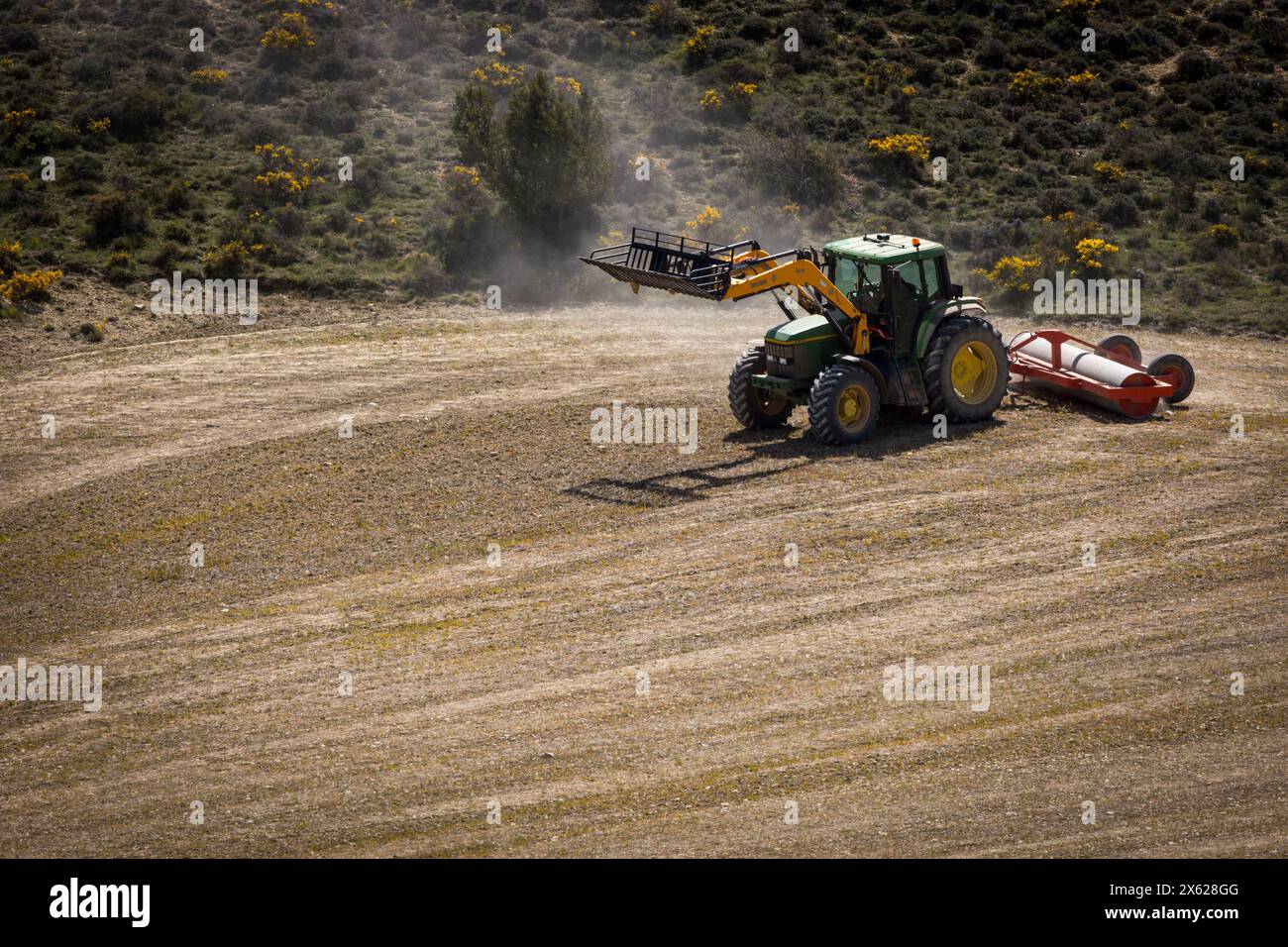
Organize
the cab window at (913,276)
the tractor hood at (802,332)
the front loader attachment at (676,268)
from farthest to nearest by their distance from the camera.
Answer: the cab window at (913,276), the tractor hood at (802,332), the front loader attachment at (676,268)

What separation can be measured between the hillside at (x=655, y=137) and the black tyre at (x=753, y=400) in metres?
11.3

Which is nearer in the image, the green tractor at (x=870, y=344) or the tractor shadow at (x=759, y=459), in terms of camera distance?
the tractor shadow at (x=759, y=459)

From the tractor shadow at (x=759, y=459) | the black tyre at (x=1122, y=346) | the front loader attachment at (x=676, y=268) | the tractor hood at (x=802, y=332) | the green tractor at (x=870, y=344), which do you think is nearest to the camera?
the front loader attachment at (x=676, y=268)

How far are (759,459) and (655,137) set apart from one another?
2298 centimetres

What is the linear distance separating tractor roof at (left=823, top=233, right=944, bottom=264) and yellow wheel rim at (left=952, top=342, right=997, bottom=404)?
64.3 inches

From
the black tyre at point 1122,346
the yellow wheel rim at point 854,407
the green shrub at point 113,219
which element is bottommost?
the yellow wheel rim at point 854,407

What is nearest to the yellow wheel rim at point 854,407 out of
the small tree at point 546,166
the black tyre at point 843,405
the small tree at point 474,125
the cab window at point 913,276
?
the black tyre at point 843,405

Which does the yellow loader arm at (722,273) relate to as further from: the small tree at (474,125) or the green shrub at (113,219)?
the small tree at (474,125)

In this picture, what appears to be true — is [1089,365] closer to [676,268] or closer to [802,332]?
[802,332]

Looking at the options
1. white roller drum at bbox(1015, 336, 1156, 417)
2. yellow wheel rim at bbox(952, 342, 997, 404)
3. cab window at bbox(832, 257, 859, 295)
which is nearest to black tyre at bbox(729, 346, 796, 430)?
cab window at bbox(832, 257, 859, 295)

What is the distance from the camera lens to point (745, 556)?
17.1 m

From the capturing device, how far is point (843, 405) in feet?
66.4

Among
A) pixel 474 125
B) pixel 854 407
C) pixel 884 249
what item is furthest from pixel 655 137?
pixel 854 407

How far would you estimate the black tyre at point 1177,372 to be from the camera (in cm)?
2198
